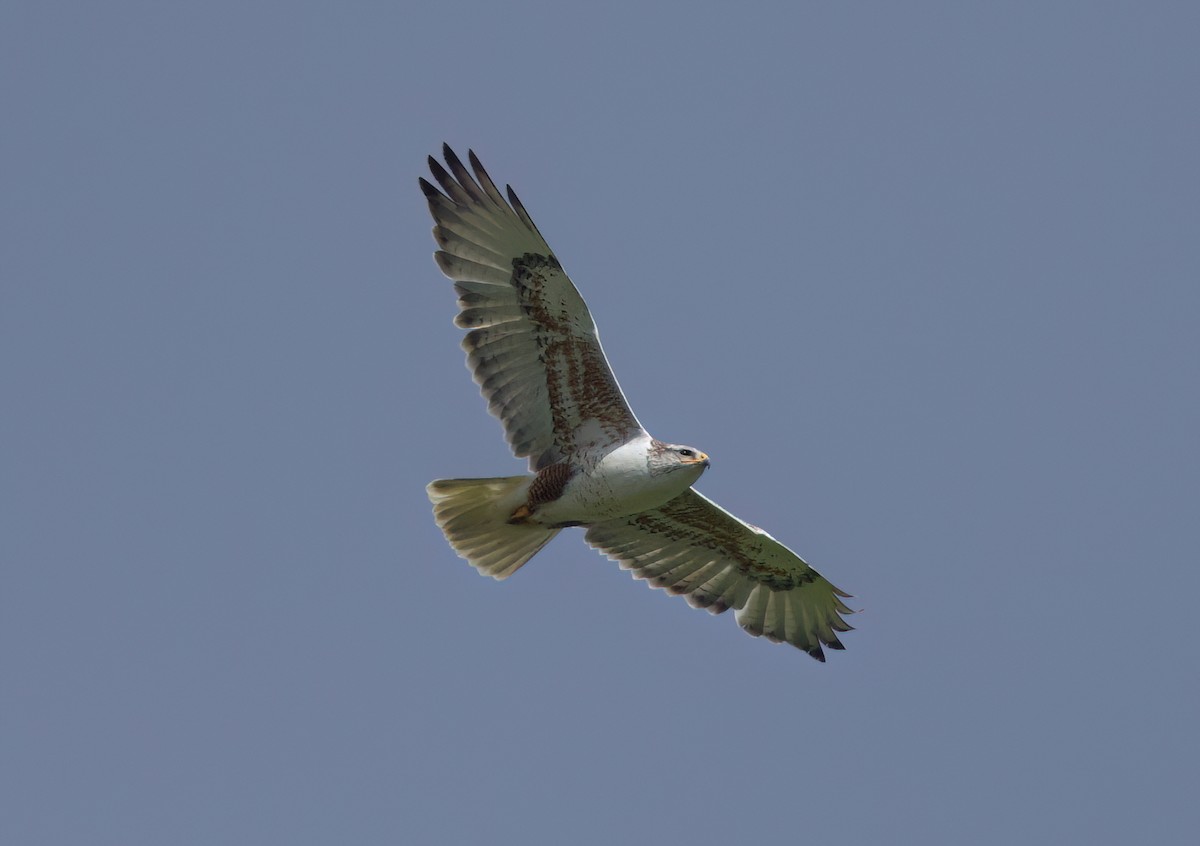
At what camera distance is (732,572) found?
14.6 meters

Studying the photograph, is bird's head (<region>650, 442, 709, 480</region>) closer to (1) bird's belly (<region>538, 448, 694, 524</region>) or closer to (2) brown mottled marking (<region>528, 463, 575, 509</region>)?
(1) bird's belly (<region>538, 448, 694, 524</region>)

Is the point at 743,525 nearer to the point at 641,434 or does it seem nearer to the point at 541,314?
the point at 641,434

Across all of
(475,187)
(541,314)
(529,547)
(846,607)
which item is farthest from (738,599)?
(475,187)

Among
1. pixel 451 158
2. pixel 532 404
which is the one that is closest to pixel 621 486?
pixel 532 404

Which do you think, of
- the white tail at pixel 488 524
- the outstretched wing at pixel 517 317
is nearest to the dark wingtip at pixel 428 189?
the outstretched wing at pixel 517 317

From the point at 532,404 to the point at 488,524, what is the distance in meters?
1.15

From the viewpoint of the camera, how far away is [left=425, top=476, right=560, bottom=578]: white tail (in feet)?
44.0

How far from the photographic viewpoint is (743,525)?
1388 centimetres

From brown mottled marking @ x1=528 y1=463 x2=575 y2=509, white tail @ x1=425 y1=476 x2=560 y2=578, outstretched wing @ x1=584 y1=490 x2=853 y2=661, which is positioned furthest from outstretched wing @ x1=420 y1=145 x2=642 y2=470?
outstretched wing @ x1=584 y1=490 x2=853 y2=661

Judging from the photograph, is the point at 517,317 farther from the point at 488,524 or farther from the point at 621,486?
the point at 488,524

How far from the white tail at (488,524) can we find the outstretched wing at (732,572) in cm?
94

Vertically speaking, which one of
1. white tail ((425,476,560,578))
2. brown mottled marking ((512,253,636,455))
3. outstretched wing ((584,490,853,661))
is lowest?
outstretched wing ((584,490,853,661))

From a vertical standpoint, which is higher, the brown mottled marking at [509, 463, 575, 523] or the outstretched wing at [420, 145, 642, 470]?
the outstretched wing at [420, 145, 642, 470]

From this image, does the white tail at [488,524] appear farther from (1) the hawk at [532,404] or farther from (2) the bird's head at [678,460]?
(2) the bird's head at [678,460]
